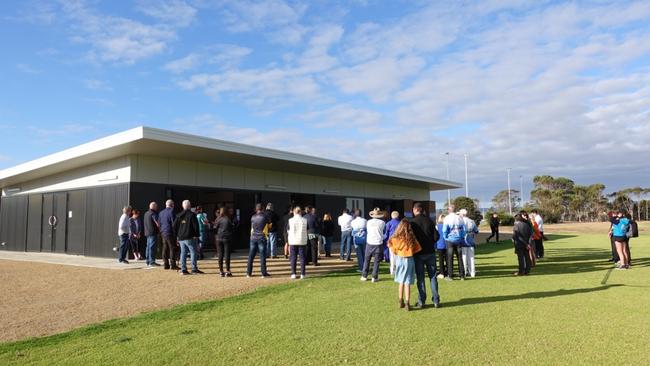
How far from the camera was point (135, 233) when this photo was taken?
1295cm

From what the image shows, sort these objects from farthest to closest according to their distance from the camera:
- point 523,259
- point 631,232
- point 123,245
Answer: point 123,245 < point 631,232 < point 523,259

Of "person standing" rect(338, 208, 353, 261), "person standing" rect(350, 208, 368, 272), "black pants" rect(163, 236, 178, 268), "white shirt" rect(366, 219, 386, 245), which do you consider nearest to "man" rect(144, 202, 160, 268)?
"black pants" rect(163, 236, 178, 268)

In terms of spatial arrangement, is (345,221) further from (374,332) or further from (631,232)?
(374,332)

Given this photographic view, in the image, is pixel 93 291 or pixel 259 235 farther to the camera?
pixel 259 235

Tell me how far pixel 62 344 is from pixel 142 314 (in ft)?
4.70

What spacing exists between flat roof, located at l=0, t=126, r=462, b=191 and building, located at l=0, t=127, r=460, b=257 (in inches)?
1.1

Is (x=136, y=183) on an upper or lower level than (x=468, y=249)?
upper

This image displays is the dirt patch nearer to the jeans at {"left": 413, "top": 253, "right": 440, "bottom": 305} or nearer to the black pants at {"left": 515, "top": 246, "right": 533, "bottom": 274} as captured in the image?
the jeans at {"left": 413, "top": 253, "right": 440, "bottom": 305}

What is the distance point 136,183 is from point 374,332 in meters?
11.3

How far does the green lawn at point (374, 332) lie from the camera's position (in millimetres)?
4301

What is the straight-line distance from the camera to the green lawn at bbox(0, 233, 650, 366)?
4.30 m

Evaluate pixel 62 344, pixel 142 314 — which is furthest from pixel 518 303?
pixel 62 344

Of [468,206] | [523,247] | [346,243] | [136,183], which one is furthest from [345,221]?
[468,206]

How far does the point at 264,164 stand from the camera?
1741cm
